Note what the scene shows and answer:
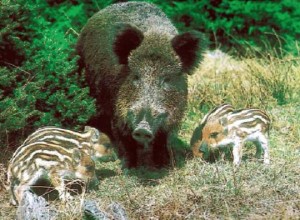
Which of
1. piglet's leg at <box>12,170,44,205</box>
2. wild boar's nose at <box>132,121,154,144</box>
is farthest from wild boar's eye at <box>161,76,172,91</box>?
piglet's leg at <box>12,170,44,205</box>

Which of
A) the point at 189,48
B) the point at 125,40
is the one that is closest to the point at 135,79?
the point at 125,40

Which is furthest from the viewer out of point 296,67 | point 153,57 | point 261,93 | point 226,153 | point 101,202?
point 296,67

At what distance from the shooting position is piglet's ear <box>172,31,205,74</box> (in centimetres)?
610

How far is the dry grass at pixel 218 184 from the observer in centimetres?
491

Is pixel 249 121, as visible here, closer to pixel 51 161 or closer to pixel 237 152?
pixel 237 152

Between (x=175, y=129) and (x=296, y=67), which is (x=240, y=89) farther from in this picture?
(x=175, y=129)

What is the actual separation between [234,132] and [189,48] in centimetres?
100

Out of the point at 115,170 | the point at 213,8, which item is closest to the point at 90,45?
the point at 115,170

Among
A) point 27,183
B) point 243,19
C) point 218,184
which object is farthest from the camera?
point 243,19

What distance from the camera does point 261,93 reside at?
7.98 m

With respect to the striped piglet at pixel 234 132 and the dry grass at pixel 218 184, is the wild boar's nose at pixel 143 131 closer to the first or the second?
the dry grass at pixel 218 184

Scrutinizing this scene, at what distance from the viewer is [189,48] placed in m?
6.19

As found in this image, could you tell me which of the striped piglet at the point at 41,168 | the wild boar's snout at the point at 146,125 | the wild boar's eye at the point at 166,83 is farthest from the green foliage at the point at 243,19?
the striped piglet at the point at 41,168

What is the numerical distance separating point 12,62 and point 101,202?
188 cm
